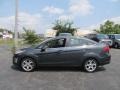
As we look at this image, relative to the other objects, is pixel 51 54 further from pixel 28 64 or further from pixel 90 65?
pixel 90 65

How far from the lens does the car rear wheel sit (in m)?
12.7

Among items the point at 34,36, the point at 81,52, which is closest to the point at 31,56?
the point at 81,52

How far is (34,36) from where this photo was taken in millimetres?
35562

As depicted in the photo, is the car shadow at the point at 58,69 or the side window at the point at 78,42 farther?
the car shadow at the point at 58,69

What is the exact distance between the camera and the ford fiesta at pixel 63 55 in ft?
41.2

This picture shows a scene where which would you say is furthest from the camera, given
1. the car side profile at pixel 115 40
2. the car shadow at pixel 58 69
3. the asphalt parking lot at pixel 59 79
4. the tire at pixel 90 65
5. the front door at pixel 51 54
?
the car side profile at pixel 115 40

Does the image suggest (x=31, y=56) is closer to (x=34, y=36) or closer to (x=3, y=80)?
(x=3, y=80)

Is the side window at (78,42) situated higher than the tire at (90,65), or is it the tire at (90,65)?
the side window at (78,42)

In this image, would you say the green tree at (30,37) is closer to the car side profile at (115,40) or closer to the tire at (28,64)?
the car side profile at (115,40)

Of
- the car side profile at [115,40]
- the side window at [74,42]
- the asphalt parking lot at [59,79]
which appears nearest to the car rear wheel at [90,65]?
the asphalt parking lot at [59,79]

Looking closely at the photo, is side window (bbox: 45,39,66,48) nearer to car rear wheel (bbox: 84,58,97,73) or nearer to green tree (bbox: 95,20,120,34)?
car rear wheel (bbox: 84,58,97,73)

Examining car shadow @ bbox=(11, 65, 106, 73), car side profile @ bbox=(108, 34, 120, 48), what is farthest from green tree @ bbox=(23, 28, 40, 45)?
car shadow @ bbox=(11, 65, 106, 73)

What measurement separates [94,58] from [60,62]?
4.85 ft

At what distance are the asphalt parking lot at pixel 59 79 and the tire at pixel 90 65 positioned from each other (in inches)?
9.8
